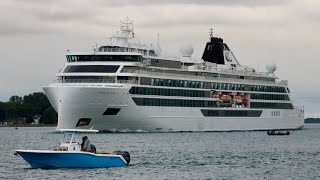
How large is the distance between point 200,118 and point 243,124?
14.1 meters

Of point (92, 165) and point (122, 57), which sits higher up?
point (122, 57)

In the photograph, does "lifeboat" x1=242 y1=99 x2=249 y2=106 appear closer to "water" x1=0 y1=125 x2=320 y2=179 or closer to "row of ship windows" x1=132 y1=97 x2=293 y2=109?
"row of ship windows" x1=132 y1=97 x2=293 y2=109

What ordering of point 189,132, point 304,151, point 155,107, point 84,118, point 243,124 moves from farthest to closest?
point 243,124
point 189,132
point 155,107
point 84,118
point 304,151

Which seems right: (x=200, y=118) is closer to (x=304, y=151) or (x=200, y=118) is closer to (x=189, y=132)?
(x=189, y=132)

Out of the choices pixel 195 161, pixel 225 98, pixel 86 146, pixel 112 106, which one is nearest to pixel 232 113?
pixel 225 98

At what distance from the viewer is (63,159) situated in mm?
64000

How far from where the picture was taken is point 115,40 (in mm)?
132750

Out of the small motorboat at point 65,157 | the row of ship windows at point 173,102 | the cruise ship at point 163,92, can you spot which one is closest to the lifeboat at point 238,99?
the cruise ship at point 163,92

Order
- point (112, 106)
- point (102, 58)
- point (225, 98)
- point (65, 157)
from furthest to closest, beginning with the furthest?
1. point (225, 98)
2. point (102, 58)
3. point (112, 106)
4. point (65, 157)

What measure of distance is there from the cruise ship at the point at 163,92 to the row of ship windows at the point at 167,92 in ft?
0.49

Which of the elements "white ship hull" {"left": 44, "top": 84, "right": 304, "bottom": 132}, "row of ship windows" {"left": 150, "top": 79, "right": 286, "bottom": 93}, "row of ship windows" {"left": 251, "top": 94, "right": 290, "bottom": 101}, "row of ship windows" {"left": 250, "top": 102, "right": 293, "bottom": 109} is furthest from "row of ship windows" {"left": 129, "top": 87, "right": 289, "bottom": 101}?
"white ship hull" {"left": 44, "top": 84, "right": 304, "bottom": 132}

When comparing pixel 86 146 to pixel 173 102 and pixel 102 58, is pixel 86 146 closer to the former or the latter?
pixel 102 58

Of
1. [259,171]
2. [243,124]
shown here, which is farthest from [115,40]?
[259,171]

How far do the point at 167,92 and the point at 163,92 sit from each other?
1061 mm
